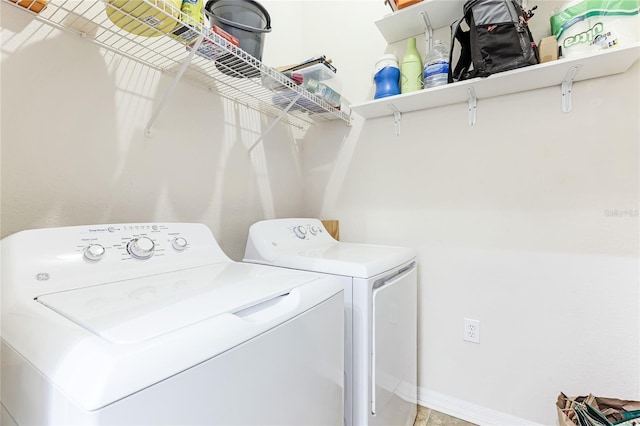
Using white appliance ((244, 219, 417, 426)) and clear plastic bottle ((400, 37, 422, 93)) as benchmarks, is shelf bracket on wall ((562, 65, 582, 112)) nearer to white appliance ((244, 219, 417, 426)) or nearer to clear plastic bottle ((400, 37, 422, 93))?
clear plastic bottle ((400, 37, 422, 93))

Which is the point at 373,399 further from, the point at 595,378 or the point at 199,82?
the point at 199,82

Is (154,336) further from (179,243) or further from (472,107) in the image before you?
(472,107)

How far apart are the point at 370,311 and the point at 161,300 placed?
691mm

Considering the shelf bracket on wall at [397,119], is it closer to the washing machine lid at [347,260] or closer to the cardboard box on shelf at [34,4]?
the washing machine lid at [347,260]

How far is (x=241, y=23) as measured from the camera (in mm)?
1183

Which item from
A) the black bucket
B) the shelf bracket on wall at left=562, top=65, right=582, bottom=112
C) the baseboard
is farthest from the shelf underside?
the baseboard

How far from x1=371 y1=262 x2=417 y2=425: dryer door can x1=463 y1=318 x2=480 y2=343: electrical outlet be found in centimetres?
28

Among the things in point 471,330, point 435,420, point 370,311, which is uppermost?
point 370,311

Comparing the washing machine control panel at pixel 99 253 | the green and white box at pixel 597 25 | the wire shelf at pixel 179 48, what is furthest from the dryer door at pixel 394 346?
the green and white box at pixel 597 25

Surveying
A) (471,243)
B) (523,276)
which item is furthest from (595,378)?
(471,243)

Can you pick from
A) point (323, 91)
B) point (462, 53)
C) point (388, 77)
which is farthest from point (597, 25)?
point (323, 91)

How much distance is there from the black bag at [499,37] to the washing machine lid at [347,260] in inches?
33.9

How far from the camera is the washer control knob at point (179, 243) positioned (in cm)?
108

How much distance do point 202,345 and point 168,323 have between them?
79 mm
